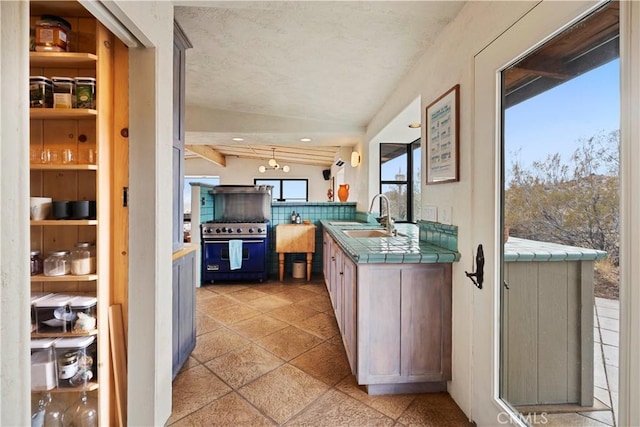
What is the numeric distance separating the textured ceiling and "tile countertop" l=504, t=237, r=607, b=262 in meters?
1.33

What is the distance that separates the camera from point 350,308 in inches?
72.2

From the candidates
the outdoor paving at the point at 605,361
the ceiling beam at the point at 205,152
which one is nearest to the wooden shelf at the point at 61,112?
the outdoor paving at the point at 605,361

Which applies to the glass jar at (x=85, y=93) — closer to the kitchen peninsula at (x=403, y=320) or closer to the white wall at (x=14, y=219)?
the white wall at (x=14, y=219)

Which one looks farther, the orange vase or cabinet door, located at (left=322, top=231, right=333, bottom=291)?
the orange vase

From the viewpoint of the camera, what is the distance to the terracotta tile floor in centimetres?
149

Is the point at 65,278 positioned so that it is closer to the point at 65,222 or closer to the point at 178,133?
the point at 65,222

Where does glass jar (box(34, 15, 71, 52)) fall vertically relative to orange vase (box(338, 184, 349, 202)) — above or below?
above

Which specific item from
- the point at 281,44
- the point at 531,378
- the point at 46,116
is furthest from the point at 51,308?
the point at 531,378

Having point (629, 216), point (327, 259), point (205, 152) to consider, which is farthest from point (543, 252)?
point (205, 152)

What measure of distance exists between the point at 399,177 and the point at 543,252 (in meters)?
2.69

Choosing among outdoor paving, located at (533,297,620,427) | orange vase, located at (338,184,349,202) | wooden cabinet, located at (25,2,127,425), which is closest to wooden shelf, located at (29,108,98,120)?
wooden cabinet, located at (25,2,127,425)

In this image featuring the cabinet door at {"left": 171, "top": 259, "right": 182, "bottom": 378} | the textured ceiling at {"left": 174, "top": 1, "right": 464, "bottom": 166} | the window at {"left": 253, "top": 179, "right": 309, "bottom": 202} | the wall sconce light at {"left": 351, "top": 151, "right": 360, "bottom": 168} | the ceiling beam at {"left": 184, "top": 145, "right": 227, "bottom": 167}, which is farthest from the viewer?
the window at {"left": 253, "top": 179, "right": 309, "bottom": 202}

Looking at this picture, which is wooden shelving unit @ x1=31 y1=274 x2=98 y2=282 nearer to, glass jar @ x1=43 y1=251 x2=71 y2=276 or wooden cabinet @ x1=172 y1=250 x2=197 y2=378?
glass jar @ x1=43 y1=251 x2=71 y2=276

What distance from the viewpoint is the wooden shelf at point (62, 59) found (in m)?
1.27
